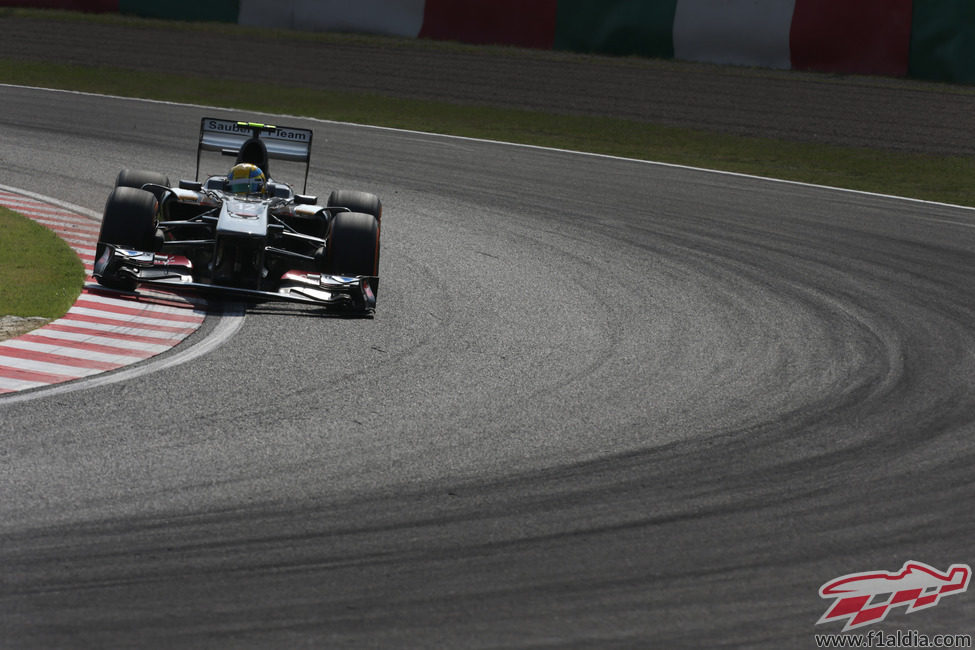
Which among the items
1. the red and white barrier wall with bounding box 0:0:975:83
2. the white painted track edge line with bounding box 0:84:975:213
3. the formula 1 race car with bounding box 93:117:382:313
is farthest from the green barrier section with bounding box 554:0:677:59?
the formula 1 race car with bounding box 93:117:382:313

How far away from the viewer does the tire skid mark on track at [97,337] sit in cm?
724

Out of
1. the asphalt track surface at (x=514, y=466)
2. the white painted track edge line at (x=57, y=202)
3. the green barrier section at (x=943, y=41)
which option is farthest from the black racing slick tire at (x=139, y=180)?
the green barrier section at (x=943, y=41)

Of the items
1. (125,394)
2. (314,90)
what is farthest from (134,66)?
(125,394)

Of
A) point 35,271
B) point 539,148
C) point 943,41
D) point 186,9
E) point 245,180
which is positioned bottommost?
point 35,271

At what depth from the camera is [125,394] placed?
6.88 meters

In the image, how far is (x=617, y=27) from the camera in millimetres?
24297

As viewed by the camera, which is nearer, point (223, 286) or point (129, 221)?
point (223, 286)

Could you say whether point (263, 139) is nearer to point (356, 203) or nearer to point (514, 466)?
point (356, 203)

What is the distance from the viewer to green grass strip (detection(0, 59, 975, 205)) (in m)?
18.4

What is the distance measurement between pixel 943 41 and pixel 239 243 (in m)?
17.1

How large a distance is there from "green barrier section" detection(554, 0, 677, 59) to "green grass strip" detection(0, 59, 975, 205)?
340cm

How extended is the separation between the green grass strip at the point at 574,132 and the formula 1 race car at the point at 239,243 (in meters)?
10.0

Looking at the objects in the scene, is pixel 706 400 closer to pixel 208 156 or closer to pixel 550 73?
pixel 208 156

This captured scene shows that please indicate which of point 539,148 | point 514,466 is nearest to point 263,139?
point 514,466
